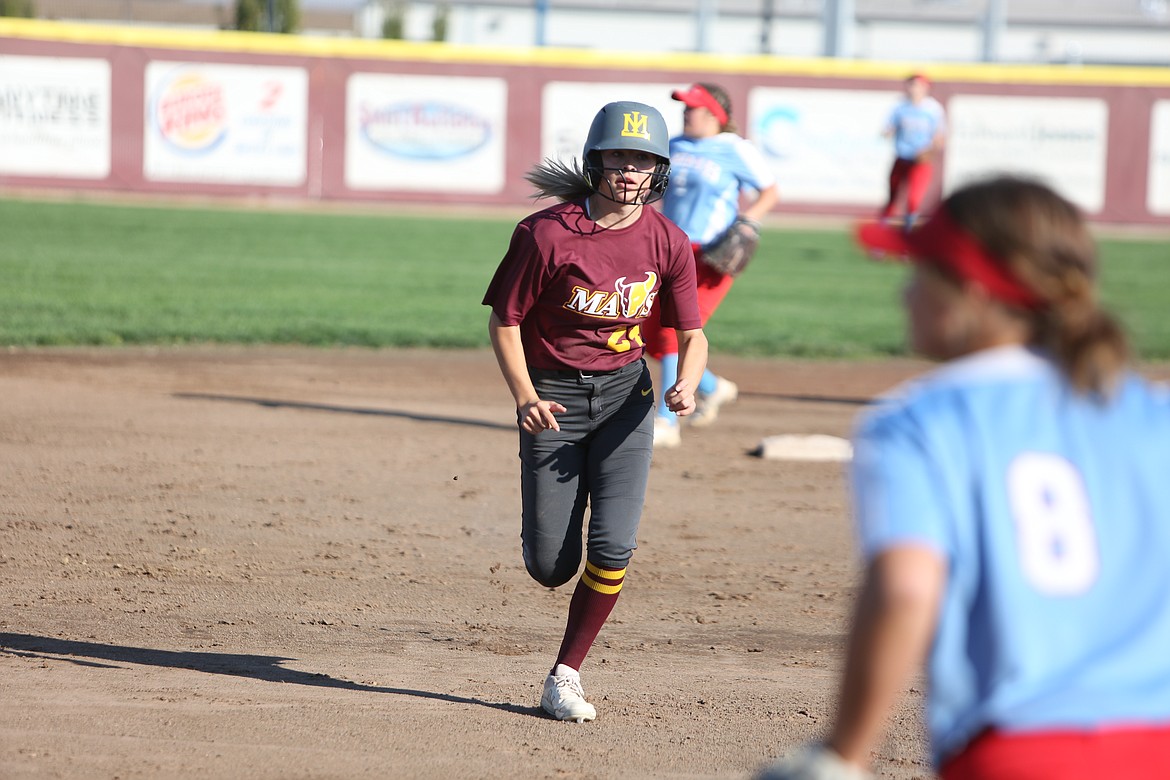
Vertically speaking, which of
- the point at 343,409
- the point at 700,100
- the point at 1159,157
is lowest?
the point at 343,409

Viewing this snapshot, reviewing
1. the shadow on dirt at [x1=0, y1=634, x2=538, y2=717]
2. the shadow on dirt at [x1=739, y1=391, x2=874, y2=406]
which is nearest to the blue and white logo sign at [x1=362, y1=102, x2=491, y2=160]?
the shadow on dirt at [x1=739, y1=391, x2=874, y2=406]

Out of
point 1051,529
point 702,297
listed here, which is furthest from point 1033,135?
point 1051,529

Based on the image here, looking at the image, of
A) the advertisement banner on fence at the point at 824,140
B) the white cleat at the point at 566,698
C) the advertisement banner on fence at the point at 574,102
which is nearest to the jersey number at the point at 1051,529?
the white cleat at the point at 566,698

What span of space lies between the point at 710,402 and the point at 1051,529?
711cm

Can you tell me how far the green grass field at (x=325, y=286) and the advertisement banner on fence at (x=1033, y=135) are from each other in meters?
4.44

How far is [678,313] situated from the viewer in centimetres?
421

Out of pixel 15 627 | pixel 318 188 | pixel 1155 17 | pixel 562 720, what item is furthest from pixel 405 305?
pixel 1155 17

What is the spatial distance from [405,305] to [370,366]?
299cm

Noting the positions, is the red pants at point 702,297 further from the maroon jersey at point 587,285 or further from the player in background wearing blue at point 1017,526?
the player in background wearing blue at point 1017,526

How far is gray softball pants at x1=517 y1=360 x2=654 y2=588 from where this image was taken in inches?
159

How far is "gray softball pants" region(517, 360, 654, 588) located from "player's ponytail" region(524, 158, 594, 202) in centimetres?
54

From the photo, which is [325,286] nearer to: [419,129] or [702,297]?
[702,297]

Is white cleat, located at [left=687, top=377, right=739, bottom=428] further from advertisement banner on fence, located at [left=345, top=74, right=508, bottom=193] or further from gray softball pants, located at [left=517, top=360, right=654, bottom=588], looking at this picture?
advertisement banner on fence, located at [left=345, top=74, right=508, bottom=193]

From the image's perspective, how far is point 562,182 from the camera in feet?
13.7
